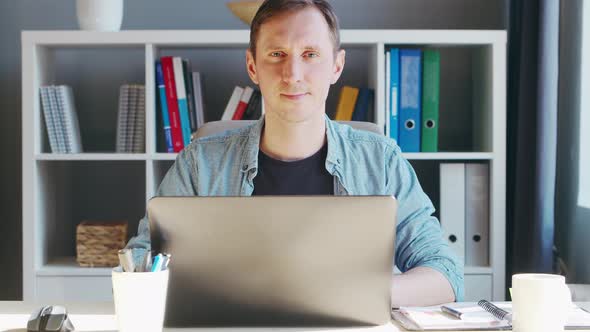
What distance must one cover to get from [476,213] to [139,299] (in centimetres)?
184

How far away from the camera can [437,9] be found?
2977 millimetres

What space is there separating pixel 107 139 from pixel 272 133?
1.39 m

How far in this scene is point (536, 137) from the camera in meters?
2.42

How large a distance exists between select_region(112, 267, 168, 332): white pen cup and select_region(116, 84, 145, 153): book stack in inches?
68.4

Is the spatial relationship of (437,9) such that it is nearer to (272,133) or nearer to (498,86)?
(498,86)

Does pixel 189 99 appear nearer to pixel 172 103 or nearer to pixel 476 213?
pixel 172 103

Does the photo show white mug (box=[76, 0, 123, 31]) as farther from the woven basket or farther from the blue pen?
the blue pen

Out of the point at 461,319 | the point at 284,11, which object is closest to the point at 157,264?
the point at 461,319

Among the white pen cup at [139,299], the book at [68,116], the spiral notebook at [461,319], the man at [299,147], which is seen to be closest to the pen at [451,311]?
the spiral notebook at [461,319]

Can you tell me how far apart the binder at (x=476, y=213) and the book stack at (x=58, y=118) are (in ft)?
4.38

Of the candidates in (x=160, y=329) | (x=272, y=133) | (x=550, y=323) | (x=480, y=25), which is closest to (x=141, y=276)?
(x=160, y=329)

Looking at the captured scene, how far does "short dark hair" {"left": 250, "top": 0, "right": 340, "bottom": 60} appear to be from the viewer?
1.76 m

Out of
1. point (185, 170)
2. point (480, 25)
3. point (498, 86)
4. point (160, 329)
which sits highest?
point (480, 25)

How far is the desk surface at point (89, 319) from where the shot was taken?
44.8 inches
